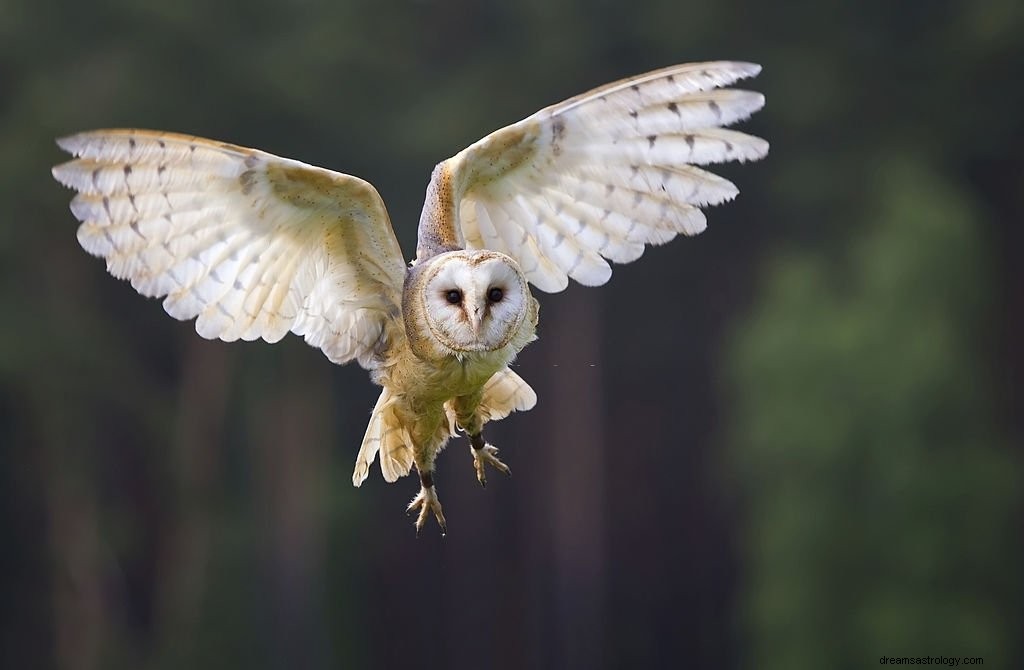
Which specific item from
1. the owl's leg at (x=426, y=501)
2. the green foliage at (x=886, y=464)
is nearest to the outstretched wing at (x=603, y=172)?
the owl's leg at (x=426, y=501)

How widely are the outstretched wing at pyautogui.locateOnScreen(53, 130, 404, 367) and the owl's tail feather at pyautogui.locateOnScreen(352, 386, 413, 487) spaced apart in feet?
0.62

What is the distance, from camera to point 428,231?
493 cm

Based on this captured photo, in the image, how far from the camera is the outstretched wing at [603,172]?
4680mm

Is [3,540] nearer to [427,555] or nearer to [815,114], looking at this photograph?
[427,555]

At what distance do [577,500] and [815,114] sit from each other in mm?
5346

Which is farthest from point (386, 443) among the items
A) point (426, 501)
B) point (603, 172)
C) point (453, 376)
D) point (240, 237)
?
point (603, 172)

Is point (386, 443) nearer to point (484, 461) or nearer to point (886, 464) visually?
point (484, 461)

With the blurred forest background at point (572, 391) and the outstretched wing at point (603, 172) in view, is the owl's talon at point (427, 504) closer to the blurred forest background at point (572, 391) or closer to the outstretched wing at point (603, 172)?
the outstretched wing at point (603, 172)

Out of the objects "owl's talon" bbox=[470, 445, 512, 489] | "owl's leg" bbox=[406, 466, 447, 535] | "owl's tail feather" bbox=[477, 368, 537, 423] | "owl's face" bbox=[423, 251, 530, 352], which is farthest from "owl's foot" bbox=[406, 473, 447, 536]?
"owl's face" bbox=[423, 251, 530, 352]

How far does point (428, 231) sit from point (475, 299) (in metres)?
0.49

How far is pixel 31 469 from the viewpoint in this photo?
703 inches

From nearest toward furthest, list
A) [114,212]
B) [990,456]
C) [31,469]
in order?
[114,212] → [990,456] → [31,469]

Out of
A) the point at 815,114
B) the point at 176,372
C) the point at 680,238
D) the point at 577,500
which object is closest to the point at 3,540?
the point at 176,372

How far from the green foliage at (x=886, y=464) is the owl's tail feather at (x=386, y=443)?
455 inches
